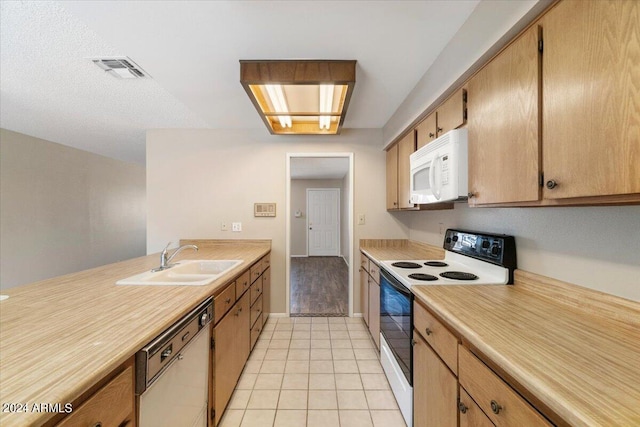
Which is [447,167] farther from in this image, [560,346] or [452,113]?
[560,346]

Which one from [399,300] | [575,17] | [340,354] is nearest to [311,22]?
[575,17]

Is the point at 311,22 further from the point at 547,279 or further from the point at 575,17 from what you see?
Result: the point at 547,279

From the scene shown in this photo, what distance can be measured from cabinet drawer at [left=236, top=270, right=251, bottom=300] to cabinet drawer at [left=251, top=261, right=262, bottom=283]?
106mm

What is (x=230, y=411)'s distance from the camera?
1.59 metres

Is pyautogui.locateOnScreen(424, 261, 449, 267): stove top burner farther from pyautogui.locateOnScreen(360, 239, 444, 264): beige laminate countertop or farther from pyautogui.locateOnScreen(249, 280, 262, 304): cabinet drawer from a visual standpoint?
pyautogui.locateOnScreen(249, 280, 262, 304): cabinet drawer

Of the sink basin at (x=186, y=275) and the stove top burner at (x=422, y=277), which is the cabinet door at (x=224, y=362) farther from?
the stove top burner at (x=422, y=277)

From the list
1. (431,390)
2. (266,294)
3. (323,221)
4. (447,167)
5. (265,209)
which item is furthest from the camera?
(323,221)

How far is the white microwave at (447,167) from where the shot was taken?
1.35 meters

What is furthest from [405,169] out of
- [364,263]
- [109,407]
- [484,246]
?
[109,407]

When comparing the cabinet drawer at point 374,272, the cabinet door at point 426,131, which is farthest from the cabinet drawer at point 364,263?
the cabinet door at point 426,131

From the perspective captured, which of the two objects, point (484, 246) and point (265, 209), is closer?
point (484, 246)

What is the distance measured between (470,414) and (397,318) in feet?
2.38

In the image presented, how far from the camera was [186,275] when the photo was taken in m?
1.85

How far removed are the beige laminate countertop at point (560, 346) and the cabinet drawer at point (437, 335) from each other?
6 cm
